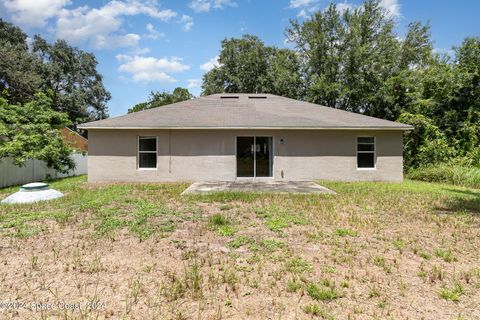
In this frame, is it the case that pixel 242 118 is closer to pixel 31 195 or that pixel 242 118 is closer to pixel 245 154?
pixel 245 154

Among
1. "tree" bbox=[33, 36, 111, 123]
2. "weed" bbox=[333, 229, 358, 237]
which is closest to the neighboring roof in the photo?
"weed" bbox=[333, 229, 358, 237]

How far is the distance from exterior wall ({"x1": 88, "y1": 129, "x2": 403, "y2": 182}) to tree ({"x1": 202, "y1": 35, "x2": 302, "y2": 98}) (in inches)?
635

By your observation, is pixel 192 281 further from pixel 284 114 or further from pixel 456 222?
pixel 284 114

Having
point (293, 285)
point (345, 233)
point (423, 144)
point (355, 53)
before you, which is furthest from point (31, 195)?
point (355, 53)

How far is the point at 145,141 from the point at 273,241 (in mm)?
9766

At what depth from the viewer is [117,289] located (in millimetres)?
3324

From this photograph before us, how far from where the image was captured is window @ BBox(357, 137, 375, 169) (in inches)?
524

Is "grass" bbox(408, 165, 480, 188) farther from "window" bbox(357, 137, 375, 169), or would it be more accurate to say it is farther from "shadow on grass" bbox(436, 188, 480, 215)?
"shadow on grass" bbox(436, 188, 480, 215)

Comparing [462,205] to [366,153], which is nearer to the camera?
[462,205]

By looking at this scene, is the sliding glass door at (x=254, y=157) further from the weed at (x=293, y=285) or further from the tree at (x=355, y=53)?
the tree at (x=355, y=53)

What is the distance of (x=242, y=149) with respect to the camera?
1312cm

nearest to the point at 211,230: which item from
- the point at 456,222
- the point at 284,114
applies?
the point at 456,222

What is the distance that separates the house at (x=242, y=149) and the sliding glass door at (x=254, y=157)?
46mm

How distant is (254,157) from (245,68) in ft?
66.9
